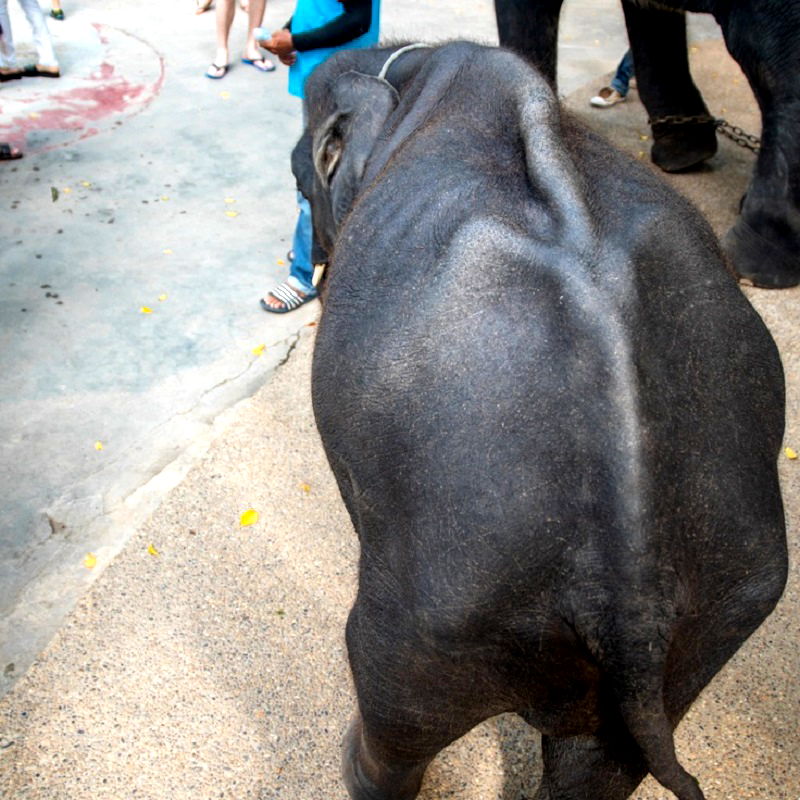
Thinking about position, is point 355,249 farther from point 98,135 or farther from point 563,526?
point 98,135

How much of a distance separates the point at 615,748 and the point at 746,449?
57 centimetres

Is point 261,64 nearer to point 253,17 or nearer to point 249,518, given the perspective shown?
point 253,17

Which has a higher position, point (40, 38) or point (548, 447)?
point (548, 447)

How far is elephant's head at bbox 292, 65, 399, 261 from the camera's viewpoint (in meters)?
2.23

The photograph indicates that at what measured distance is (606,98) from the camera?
6488 mm

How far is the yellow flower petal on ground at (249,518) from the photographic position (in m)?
3.27

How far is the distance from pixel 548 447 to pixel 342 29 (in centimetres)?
265

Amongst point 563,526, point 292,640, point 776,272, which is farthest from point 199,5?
point 563,526

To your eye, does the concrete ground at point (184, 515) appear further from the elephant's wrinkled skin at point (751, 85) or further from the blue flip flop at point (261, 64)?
the blue flip flop at point (261, 64)

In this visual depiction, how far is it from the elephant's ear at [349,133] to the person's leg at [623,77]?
15.2 ft

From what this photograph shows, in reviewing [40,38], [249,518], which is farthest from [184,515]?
[40,38]

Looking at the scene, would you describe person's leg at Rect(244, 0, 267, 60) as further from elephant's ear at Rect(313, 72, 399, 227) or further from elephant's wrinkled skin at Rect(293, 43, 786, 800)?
elephant's wrinkled skin at Rect(293, 43, 786, 800)

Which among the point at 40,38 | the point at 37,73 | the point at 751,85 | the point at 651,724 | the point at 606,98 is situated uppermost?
the point at 651,724

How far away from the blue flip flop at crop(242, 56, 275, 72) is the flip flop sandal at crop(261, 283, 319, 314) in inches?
131
